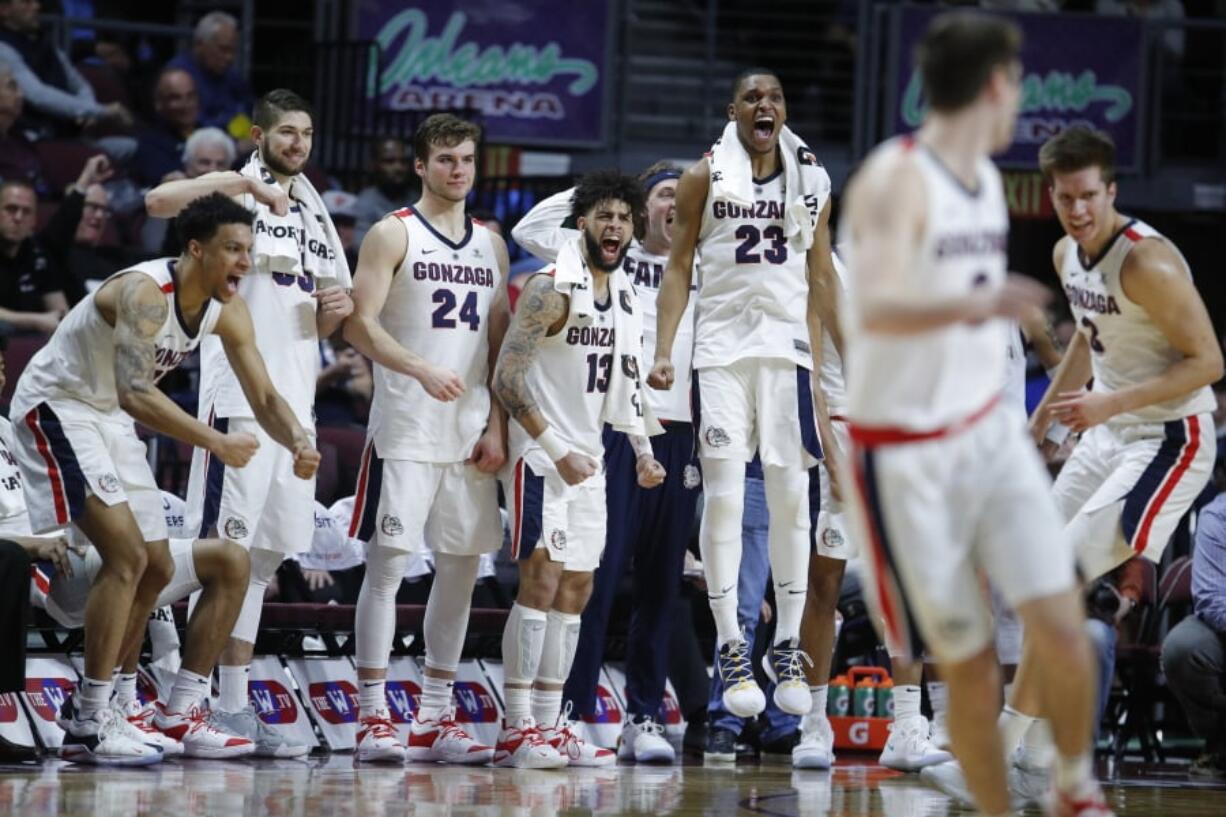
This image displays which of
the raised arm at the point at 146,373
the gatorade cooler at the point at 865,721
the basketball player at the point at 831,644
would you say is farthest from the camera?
the gatorade cooler at the point at 865,721

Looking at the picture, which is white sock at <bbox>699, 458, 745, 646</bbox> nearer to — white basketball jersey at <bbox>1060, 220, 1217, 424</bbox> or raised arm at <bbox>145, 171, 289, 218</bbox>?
white basketball jersey at <bbox>1060, 220, 1217, 424</bbox>

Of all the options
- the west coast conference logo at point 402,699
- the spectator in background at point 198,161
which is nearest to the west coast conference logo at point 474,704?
the west coast conference logo at point 402,699

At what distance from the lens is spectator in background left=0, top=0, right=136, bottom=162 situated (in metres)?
12.0

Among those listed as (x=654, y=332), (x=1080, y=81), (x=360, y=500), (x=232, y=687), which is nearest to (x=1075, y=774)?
(x=360, y=500)

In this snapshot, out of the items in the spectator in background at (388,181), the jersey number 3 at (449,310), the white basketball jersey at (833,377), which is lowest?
the white basketball jersey at (833,377)

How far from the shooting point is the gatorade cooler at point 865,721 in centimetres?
921

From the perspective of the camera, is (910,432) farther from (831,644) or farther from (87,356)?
(831,644)

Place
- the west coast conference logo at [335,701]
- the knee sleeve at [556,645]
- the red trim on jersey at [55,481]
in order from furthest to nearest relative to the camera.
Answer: the west coast conference logo at [335,701] → the knee sleeve at [556,645] → the red trim on jersey at [55,481]

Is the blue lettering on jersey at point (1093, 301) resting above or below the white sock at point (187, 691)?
above

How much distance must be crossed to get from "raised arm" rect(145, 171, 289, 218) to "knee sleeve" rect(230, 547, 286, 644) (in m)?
1.34

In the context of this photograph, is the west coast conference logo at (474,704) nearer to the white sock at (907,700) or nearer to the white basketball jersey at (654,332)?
the white basketball jersey at (654,332)

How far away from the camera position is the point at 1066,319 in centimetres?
1487

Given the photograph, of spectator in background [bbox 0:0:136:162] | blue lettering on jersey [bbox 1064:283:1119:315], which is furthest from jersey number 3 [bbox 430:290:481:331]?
spectator in background [bbox 0:0:136:162]

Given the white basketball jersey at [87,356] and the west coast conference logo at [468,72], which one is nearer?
the white basketball jersey at [87,356]
